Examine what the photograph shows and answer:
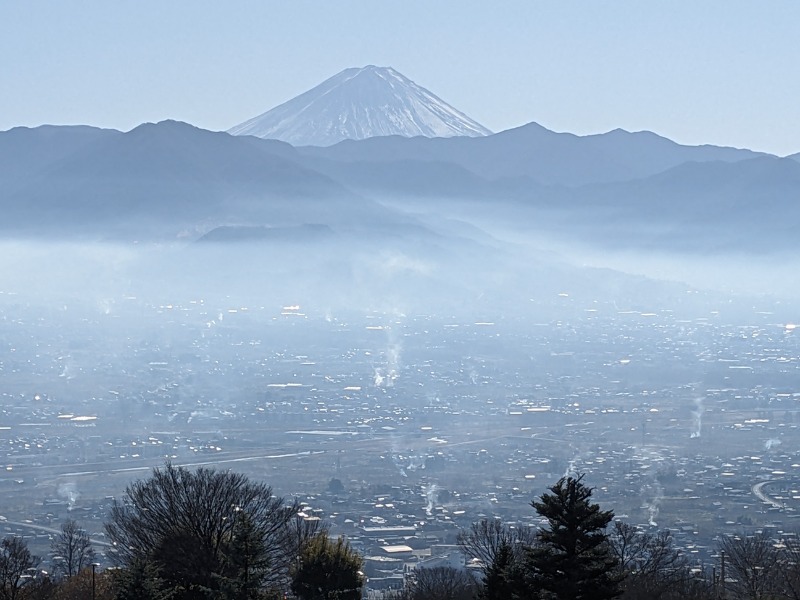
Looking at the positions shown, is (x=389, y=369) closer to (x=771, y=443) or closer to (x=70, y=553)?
(x=771, y=443)

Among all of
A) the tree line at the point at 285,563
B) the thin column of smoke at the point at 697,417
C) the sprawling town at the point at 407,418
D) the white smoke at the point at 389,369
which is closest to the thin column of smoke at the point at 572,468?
the sprawling town at the point at 407,418

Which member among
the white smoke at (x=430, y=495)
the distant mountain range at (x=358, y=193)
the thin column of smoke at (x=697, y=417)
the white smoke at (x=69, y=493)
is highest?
the distant mountain range at (x=358, y=193)

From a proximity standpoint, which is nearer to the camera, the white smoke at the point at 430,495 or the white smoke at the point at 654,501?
the white smoke at the point at 654,501

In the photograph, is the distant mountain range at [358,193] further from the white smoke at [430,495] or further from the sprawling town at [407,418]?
the white smoke at [430,495]

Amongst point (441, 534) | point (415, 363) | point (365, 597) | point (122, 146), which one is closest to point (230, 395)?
point (415, 363)

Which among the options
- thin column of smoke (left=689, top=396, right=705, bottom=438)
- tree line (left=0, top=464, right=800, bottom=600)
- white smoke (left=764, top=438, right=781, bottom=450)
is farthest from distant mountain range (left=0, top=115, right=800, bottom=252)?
tree line (left=0, top=464, right=800, bottom=600)
